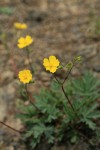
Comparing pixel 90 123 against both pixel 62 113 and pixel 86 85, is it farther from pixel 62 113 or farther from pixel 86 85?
pixel 86 85

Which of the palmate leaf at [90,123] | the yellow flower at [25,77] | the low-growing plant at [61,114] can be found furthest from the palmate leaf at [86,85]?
the yellow flower at [25,77]

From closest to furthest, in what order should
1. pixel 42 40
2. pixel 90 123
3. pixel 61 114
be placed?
1. pixel 90 123
2. pixel 61 114
3. pixel 42 40

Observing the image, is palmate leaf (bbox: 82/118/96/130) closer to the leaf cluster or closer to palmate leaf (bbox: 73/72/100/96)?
the leaf cluster

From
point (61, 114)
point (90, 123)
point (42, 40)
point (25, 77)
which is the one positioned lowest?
point (90, 123)

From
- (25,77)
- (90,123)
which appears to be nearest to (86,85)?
(90,123)

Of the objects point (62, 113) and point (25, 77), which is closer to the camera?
point (25, 77)

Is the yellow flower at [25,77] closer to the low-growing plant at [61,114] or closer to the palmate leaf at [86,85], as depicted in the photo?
the low-growing plant at [61,114]

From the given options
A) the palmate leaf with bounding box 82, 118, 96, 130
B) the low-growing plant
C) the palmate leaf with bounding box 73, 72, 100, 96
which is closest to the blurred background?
the low-growing plant

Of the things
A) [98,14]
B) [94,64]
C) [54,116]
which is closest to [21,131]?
[54,116]
